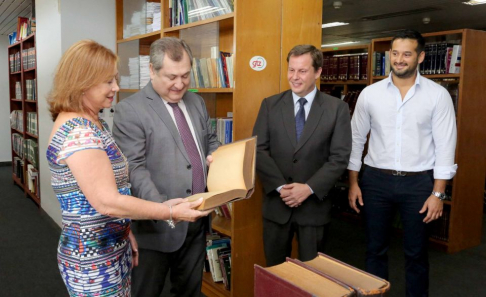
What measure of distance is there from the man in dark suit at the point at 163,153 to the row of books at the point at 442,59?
319 cm

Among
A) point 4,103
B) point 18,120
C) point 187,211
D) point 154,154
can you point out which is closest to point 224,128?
point 154,154

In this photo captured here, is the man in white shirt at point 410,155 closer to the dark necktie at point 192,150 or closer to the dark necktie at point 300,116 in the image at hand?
the dark necktie at point 300,116

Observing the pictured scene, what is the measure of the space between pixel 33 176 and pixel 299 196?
4947mm

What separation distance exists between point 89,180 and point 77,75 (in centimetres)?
39

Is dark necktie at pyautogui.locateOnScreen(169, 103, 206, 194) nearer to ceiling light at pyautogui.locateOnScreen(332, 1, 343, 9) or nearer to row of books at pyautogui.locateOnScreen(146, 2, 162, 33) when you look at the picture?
row of books at pyautogui.locateOnScreen(146, 2, 162, 33)

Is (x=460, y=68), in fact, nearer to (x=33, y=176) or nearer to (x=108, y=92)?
(x=108, y=92)

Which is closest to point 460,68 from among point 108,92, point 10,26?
point 108,92

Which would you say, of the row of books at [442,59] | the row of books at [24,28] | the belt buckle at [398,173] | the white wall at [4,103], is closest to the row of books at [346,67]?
the row of books at [442,59]

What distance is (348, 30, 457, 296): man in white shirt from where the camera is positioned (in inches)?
99.3

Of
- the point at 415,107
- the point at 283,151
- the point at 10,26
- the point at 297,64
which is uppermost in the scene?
the point at 10,26

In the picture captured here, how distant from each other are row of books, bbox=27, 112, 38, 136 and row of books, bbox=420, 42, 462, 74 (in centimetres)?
501

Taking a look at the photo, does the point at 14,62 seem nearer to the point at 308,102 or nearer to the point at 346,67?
the point at 346,67

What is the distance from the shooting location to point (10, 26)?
8.76 metres

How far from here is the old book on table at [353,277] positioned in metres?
1.17
